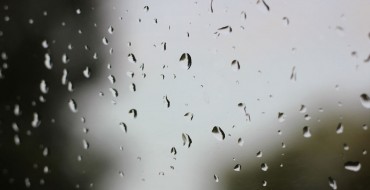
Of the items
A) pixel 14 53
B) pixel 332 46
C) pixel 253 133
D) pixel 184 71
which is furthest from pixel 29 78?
pixel 332 46

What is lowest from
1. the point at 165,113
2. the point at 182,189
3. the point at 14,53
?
the point at 182,189

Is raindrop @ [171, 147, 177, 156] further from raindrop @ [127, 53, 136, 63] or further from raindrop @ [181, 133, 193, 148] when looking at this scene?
raindrop @ [127, 53, 136, 63]

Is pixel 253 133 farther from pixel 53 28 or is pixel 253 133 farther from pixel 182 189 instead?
pixel 53 28

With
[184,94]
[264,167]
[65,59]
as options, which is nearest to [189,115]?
[184,94]

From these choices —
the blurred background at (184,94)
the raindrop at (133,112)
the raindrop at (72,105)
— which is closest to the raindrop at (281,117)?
the blurred background at (184,94)

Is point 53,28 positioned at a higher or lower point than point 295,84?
higher

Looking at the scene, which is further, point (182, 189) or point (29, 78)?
point (29, 78)

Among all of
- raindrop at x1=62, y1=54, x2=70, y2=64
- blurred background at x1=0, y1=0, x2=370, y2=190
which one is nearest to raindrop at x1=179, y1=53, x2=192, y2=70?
blurred background at x1=0, y1=0, x2=370, y2=190

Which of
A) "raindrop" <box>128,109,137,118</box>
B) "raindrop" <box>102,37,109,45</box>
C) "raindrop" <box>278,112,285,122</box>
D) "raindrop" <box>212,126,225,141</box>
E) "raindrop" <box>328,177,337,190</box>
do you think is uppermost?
"raindrop" <box>102,37,109,45</box>

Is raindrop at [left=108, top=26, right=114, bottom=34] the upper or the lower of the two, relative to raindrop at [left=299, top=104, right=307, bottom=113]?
upper
